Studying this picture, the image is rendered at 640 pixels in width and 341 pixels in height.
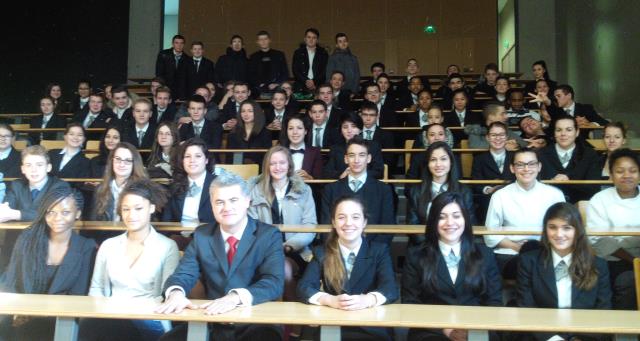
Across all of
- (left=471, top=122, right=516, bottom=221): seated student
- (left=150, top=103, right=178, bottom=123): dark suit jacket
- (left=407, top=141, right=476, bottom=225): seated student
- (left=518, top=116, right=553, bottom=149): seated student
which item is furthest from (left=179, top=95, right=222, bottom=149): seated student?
(left=518, top=116, right=553, bottom=149): seated student

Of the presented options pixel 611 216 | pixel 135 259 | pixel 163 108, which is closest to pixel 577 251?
pixel 611 216

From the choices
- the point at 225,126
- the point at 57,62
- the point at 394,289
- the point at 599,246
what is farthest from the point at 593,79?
the point at 57,62

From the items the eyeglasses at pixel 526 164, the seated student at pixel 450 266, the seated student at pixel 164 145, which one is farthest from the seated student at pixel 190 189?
the eyeglasses at pixel 526 164

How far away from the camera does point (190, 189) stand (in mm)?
3635

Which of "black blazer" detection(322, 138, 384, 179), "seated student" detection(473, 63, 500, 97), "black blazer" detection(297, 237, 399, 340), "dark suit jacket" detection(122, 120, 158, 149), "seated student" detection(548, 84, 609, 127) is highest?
"seated student" detection(473, 63, 500, 97)

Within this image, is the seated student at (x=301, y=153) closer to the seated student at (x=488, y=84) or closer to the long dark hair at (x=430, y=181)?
the long dark hair at (x=430, y=181)

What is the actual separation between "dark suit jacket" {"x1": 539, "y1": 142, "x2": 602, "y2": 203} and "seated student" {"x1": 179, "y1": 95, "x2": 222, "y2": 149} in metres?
2.80

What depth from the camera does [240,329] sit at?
2307 millimetres

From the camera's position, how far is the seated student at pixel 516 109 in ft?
19.9

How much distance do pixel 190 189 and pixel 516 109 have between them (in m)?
3.84

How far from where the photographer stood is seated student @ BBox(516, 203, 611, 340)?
2.40 metres

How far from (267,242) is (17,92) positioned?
6985 mm

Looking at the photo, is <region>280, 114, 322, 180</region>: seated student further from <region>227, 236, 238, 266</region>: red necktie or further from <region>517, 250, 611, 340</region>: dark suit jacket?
<region>517, 250, 611, 340</region>: dark suit jacket

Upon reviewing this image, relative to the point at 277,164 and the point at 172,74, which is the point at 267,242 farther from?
the point at 172,74
